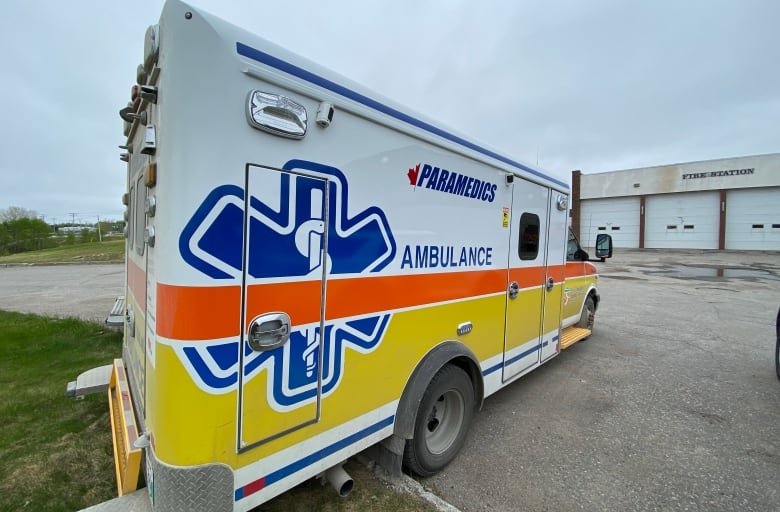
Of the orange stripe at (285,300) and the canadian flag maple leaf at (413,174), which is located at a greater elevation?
the canadian flag maple leaf at (413,174)

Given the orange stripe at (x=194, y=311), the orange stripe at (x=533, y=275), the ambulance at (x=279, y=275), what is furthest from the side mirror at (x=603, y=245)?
the orange stripe at (x=194, y=311)

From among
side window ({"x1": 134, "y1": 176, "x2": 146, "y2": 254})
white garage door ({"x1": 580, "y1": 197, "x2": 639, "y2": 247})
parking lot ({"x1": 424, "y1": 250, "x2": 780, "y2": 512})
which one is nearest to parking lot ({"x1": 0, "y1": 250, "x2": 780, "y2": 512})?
parking lot ({"x1": 424, "y1": 250, "x2": 780, "y2": 512})

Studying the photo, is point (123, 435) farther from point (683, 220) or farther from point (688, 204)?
point (688, 204)

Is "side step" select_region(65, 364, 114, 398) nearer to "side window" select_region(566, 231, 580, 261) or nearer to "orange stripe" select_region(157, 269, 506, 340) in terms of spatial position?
"orange stripe" select_region(157, 269, 506, 340)

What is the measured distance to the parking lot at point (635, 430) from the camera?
268 centimetres

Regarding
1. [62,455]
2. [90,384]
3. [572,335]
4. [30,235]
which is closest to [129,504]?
[62,455]

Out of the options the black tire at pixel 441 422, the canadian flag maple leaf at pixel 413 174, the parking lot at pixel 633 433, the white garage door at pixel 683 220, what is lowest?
the parking lot at pixel 633 433

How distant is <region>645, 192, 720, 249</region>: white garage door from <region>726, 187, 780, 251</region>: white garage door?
2.79 ft

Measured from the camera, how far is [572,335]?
18.2ft

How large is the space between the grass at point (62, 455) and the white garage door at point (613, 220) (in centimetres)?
3580

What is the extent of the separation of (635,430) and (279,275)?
3686 mm

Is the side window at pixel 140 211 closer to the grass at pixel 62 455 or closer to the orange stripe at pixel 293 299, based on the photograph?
the orange stripe at pixel 293 299

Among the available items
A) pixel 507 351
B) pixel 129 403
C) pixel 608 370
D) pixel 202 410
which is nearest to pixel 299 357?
pixel 202 410

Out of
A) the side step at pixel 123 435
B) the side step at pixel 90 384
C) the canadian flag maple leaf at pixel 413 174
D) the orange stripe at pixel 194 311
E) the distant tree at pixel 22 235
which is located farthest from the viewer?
the distant tree at pixel 22 235
